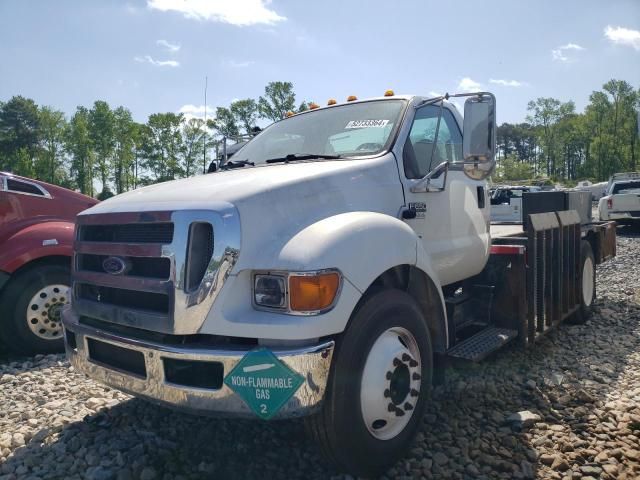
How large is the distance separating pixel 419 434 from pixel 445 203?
1.60m

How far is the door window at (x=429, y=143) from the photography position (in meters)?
3.39

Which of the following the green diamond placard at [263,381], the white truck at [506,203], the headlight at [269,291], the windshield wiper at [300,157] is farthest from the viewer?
the white truck at [506,203]

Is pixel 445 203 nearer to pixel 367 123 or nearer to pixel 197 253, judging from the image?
pixel 367 123

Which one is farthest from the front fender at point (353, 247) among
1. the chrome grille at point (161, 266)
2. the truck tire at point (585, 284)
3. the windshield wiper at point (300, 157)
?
the truck tire at point (585, 284)

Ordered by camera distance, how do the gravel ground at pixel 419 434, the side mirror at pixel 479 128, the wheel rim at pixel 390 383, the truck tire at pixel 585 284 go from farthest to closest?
the truck tire at pixel 585 284, the side mirror at pixel 479 128, the gravel ground at pixel 419 434, the wheel rim at pixel 390 383

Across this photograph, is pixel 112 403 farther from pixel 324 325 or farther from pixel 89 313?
pixel 324 325

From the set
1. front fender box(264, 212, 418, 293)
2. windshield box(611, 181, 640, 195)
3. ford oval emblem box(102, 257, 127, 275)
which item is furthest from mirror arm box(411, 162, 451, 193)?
windshield box(611, 181, 640, 195)

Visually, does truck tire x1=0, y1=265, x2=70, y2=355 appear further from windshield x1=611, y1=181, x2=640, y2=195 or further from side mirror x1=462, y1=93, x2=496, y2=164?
windshield x1=611, y1=181, x2=640, y2=195

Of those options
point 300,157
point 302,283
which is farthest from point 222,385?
point 300,157

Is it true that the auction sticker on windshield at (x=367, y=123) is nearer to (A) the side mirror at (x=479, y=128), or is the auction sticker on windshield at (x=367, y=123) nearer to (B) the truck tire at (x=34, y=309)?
(A) the side mirror at (x=479, y=128)

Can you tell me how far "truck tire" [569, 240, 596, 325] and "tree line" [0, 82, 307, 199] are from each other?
1667 inches

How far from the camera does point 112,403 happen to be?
3.73m

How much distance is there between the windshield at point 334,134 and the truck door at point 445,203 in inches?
7.9

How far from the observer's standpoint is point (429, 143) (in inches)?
140
